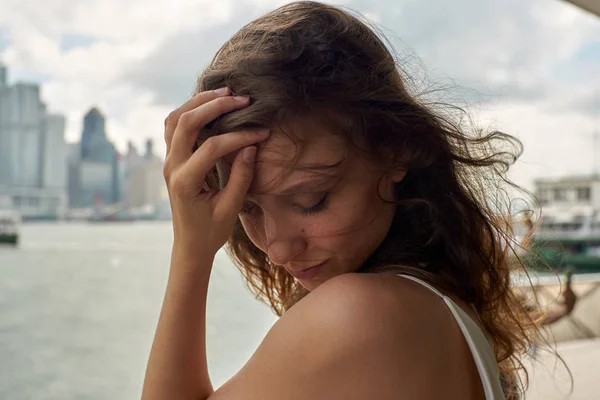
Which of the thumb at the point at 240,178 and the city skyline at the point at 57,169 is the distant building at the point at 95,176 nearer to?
the city skyline at the point at 57,169

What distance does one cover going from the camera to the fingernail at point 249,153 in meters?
0.68

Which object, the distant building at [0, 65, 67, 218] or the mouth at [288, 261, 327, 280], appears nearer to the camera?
the mouth at [288, 261, 327, 280]

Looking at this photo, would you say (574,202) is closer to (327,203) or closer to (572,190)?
(572,190)

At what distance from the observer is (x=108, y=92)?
9070 millimetres

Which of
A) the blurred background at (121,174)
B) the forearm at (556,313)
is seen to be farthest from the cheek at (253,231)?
the blurred background at (121,174)

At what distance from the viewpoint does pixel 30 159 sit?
19.2 feet

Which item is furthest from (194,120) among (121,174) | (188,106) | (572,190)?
(572,190)

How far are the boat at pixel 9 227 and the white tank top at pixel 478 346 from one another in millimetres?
6267

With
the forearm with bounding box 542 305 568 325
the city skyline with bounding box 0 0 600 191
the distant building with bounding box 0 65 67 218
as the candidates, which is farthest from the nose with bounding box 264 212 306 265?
the city skyline with bounding box 0 0 600 191

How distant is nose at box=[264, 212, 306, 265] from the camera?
712 mm

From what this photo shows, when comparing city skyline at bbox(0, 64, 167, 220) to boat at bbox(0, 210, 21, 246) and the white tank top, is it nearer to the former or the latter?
boat at bbox(0, 210, 21, 246)

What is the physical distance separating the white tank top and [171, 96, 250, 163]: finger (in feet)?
0.85

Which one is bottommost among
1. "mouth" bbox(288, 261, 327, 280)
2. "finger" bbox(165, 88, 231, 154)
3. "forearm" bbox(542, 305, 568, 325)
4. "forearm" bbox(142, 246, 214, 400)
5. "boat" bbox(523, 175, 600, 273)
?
"boat" bbox(523, 175, 600, 273)

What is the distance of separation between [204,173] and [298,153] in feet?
0.36
